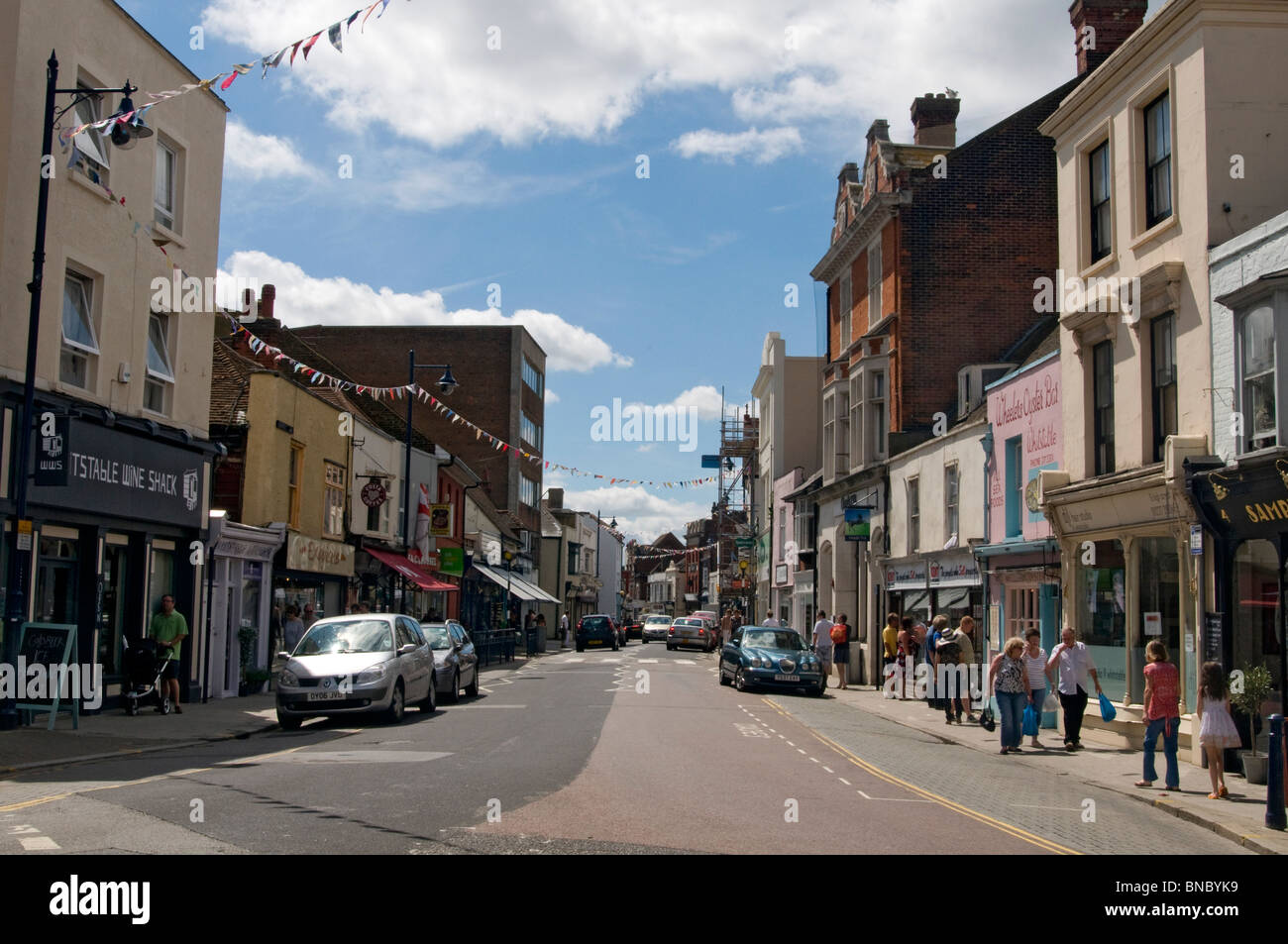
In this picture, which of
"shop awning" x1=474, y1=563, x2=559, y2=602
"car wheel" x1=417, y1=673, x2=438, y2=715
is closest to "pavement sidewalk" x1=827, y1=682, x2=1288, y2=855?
"car wheel" x1=417, y1=673, x2=438, y2=715

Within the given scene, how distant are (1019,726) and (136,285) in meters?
15.3

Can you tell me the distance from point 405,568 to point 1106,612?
831 inches

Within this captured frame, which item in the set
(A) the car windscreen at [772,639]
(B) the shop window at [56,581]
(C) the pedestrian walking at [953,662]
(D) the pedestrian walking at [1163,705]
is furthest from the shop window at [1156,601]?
(B) the shop window at [56,581]

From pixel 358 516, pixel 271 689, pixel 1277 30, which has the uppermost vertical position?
pixel 1277 30

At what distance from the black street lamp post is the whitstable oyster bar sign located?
0.94 m

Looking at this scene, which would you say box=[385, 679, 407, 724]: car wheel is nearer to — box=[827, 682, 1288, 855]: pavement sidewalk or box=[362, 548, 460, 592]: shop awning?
box=[827, 682, 1288, 855]: pavement sidewalk

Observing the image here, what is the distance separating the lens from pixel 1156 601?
1727cm

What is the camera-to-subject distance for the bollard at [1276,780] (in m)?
10.3

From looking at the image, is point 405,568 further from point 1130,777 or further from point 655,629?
point 655,629

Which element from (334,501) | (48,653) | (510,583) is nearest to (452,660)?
(48,653)

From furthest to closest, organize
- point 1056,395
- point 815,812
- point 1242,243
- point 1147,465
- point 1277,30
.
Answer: point 1056,395, point 1147,465, point 1277,30, point 1242,243, point 815,812

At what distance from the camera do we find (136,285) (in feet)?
64.3
